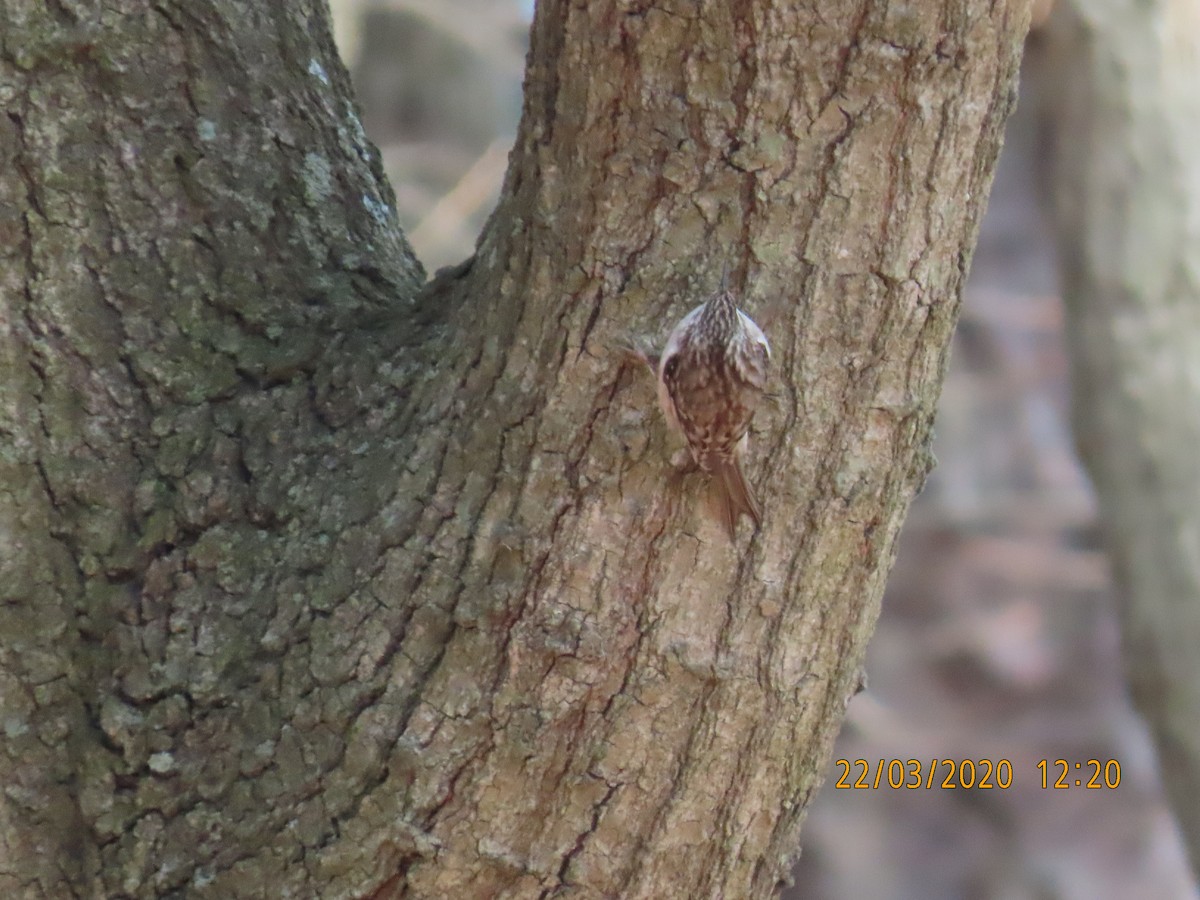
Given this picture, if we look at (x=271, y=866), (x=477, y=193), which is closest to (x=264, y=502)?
(x=271, y=866)

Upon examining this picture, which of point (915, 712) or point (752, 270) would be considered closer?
point (752, 270)

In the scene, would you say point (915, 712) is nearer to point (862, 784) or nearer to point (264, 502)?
point (862, 784)

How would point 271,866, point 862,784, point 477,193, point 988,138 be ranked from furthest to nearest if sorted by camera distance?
Answer: 1. point 862,784
2. point 477,193
3. point 271,866
4. point 988,138
